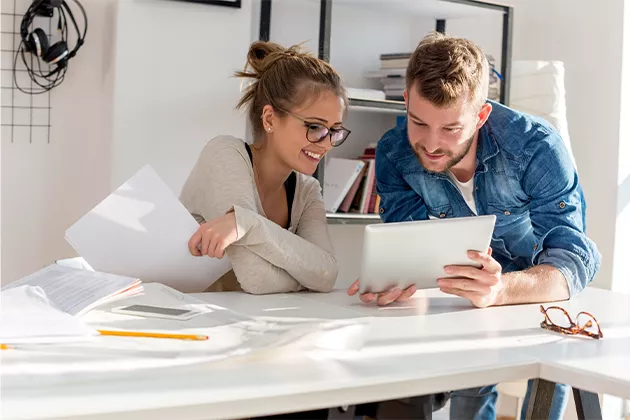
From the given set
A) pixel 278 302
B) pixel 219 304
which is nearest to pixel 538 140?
pixel 278 302

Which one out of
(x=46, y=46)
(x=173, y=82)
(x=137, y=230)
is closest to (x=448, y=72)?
(x=137, y=230)

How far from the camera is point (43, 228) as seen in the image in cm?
298

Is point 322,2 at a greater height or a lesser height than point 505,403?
greater

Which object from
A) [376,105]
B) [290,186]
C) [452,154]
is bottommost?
[290,186]

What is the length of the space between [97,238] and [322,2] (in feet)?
5.70

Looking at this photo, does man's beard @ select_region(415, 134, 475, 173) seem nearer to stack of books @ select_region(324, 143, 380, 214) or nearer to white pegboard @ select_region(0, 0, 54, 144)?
stack of books @ select_region(324, 143, 380, 214)

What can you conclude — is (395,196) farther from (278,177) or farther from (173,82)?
(173,82)

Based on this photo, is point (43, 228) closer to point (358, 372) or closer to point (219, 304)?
point (219, 304)

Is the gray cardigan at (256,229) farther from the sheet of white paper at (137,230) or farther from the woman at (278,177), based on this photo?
the sheet of white paper at (137,230)

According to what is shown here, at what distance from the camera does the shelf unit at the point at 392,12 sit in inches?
121

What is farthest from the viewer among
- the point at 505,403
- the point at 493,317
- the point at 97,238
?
the point at 505,403

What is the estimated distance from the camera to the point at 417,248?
1569 millimetres

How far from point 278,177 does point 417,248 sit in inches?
24.4

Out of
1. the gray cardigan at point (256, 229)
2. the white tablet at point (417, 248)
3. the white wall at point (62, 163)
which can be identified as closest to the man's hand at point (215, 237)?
the gray cardigan at point (256, 229)
